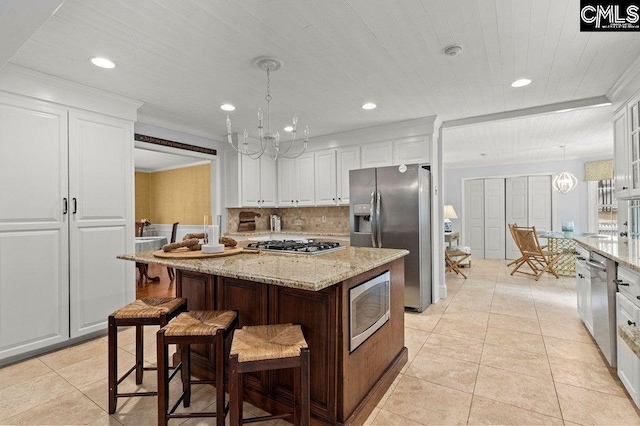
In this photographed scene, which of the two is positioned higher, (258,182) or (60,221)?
(258,182)

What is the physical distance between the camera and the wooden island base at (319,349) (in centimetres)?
166

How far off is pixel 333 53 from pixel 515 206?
6.83 metres

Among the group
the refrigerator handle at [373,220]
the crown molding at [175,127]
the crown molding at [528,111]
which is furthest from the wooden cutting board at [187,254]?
the crown molding at [528,111]

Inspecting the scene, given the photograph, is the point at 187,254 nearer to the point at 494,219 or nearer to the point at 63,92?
the point at 63,92

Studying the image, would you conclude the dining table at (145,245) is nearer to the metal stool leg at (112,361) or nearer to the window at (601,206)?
the metal stool leg at (112,361)

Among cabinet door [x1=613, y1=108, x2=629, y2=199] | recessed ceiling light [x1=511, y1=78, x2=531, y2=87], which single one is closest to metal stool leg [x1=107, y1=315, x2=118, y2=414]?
recessed ceiling light [x1=511, y1=78, x2=531, y2=87]

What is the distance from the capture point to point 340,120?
4.07 meters

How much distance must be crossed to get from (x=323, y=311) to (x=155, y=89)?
2630 millimetres

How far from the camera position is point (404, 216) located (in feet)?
12.2

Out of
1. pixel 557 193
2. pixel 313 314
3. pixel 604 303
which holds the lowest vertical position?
pixel 604 303

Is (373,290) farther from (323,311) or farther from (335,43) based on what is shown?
(335,43)

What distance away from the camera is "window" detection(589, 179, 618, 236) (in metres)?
6.45

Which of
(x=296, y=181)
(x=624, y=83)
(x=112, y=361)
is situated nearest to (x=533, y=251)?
(x=624, y=83)

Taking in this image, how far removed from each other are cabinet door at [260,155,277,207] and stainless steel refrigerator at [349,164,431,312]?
1825 millimetres
